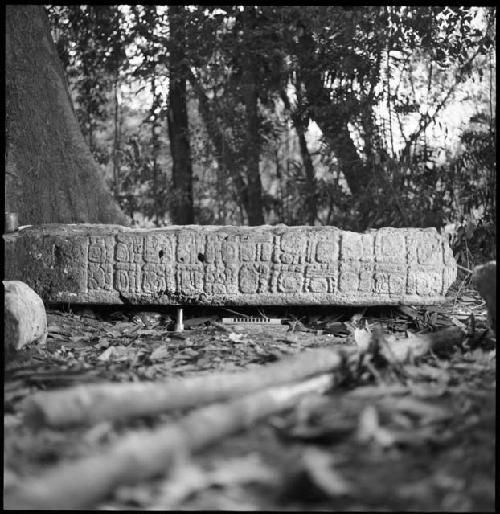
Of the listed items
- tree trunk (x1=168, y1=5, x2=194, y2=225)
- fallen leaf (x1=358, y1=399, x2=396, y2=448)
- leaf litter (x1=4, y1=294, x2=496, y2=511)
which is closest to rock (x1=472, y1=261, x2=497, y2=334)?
leaf litter (x1=4, y1=294, x2=496, y2=511)

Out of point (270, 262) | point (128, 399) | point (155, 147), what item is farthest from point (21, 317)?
point (155, 147)

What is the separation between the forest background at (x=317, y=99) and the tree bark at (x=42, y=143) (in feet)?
9.34

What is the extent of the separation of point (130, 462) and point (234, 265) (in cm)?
361

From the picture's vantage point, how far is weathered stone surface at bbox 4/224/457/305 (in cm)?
500

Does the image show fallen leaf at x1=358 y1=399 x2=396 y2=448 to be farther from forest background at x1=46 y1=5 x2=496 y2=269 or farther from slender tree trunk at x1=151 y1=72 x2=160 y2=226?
slender tree trunk at x1=151 y1=72 x2=160 y2=226

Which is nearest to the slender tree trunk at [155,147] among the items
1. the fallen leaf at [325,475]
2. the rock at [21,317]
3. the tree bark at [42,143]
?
the tree bark at [42,143]

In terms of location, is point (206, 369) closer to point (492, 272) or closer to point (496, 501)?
point (492, 272)

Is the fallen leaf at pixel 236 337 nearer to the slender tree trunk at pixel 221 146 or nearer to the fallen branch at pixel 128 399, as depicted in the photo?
the fallen branch at pixel 128 399

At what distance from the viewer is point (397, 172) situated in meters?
8.32

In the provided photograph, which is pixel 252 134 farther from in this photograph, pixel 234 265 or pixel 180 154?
pixel 234 265

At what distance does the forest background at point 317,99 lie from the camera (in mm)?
8250

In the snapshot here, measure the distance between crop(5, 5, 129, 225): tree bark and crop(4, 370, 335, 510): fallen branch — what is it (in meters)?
4.47

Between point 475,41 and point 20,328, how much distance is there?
6.89m

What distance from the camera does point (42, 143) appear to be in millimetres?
6352
